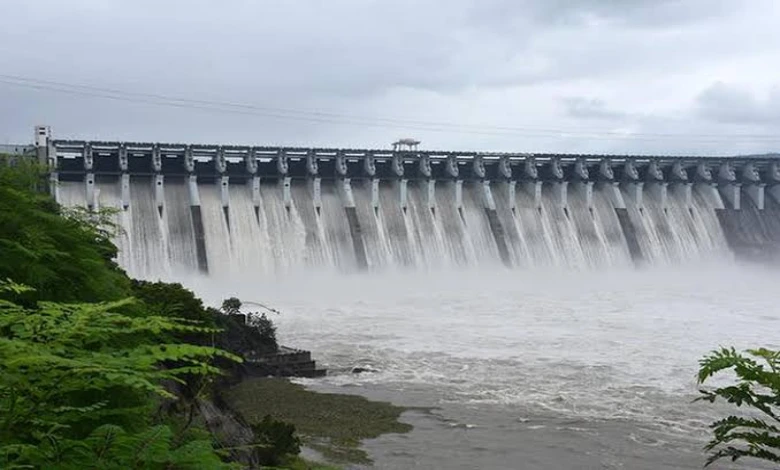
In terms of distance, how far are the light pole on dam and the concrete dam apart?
0.24 feet

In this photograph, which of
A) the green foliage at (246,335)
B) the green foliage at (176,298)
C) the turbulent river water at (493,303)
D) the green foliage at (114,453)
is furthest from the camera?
the green foliage at (246,335)

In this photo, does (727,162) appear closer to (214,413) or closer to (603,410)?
(603,410)

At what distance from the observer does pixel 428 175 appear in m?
40.1

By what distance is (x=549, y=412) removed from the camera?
53.6ft

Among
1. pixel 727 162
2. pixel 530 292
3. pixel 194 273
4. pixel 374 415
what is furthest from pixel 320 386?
pixel 727 162

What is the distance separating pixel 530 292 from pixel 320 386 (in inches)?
763

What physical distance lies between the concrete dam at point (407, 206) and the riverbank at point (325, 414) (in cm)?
1499

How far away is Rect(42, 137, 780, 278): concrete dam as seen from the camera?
108 feet

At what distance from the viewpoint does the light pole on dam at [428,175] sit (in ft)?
110

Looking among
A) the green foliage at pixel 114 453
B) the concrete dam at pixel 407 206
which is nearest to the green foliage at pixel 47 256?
the green foliage at pixel 114 453

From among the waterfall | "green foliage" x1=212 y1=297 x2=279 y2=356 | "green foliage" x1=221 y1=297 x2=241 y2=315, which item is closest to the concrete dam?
the waterfall

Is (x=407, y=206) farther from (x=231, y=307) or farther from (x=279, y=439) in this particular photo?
(x=279, y=439)

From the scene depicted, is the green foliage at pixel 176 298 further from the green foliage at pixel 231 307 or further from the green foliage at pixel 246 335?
the green foliage at pixel 231 307

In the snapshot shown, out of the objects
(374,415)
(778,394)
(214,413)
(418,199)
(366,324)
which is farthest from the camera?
(418,199)
